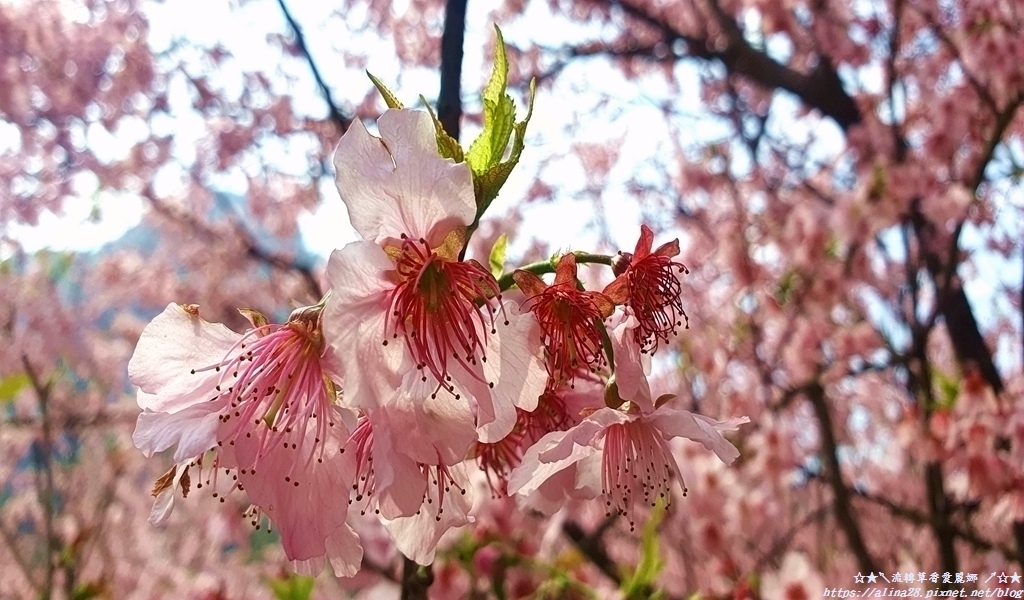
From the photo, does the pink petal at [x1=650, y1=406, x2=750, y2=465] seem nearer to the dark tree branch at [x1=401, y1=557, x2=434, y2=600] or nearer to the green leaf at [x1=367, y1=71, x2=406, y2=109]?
the dark tree branch at [x1=401, y1=557, x2=434, y2=600]

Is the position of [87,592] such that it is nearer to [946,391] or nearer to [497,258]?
[497,258]

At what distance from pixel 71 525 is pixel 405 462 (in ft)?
13.4

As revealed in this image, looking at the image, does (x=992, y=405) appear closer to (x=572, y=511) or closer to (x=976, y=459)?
(x=976, y=459)

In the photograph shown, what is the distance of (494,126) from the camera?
0.71 metres

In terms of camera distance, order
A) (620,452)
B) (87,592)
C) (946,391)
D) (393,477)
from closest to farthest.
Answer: (393,477)
(620,452)
(87,592)
(946,391)

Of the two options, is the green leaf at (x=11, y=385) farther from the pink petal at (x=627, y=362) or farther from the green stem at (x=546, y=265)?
the pink petal at (x=627, y=362)

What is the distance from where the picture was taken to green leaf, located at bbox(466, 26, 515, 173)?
0.71 m

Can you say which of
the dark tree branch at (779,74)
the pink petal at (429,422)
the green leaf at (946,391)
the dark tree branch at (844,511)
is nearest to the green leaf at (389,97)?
the pink petal at (429,422)

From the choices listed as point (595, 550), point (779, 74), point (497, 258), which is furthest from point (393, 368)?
point (779, 74)

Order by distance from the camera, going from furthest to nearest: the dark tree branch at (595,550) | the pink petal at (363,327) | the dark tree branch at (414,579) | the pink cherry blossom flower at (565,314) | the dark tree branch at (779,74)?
the dark tree branch at (779,74) < the dark tree branch at (595,550) < the dark tree branch at (414,579) < the pink cherry blossom flower at (565,314) < the pink petal at (363,327)

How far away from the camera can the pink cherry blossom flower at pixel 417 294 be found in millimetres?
622

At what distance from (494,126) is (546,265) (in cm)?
15

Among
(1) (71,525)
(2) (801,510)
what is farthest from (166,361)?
(2) (801,510)

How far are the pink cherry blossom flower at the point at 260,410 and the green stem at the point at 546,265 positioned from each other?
20cm
